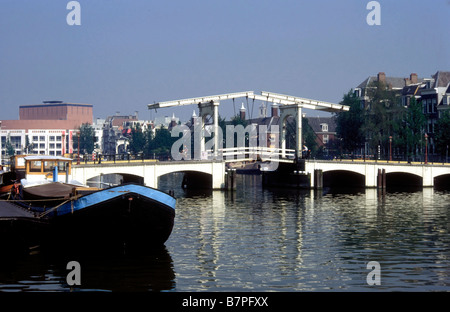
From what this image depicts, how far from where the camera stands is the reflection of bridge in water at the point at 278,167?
5484 centimetres

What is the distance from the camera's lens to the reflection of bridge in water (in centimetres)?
5484

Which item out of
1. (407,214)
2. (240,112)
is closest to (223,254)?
(407,214)

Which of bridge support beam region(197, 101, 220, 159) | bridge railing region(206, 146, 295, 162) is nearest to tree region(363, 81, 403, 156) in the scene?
bridge railing region(206, 146, 295, 162)

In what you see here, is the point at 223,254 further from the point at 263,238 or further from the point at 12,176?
the point at 12,176

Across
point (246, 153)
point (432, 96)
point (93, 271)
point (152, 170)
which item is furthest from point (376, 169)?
point (93, 271)

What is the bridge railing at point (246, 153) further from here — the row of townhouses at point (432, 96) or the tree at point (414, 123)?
the row of townhouses at point (432, 96)

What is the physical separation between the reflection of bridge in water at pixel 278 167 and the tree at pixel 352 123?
16528 mm

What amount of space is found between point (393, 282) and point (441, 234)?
11664mm

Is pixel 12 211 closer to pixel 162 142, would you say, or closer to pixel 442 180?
pixel 442 180

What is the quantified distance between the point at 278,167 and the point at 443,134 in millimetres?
21363

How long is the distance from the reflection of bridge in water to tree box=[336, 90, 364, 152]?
1653 cm

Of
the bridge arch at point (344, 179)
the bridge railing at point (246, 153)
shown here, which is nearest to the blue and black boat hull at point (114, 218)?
the bridge railing at point (246, 153)

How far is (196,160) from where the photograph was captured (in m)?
57.6

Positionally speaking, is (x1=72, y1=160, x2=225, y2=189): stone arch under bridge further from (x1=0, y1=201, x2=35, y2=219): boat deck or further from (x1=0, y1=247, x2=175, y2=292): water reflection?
(x1=0, y1=247, x2=175, y2=292): water reflection
